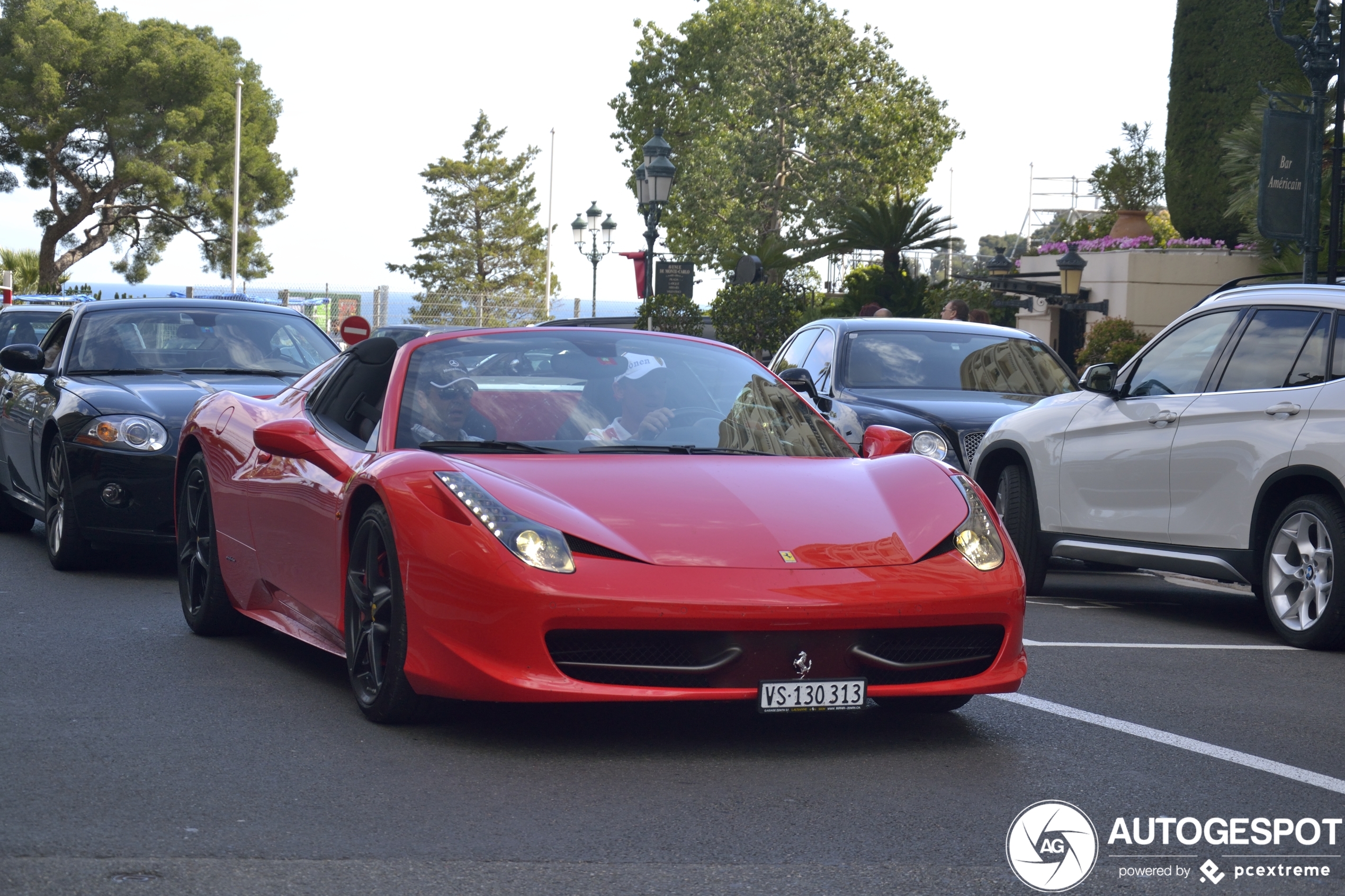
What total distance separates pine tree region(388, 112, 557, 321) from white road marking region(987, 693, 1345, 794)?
249 feet

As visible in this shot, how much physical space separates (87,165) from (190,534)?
2308 inches

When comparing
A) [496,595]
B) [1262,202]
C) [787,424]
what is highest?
[1262,202]

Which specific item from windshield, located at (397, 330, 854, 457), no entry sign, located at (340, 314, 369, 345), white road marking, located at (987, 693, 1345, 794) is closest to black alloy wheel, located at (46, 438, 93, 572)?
windshield, located at (397, 330, 854, 457)

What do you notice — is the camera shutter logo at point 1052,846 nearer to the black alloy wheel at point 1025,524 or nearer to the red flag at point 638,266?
the black alloy wheel at point 1025,524

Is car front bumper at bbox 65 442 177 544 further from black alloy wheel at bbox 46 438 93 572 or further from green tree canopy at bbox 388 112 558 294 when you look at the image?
green tree canopy at bbox 388 112 558 294

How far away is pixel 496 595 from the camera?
4.86 m

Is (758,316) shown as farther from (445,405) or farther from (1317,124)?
(445,405)

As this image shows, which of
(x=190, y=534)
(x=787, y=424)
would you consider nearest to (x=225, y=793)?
(x=787, y=424)

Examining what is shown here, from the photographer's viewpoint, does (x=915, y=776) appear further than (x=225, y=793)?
Yes

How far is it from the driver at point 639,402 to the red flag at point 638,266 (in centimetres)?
3174

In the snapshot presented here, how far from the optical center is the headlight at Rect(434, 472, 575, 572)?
489cm

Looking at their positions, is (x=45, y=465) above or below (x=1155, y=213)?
below

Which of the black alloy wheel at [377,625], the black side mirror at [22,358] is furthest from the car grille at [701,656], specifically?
the black side mirror at [22,358]

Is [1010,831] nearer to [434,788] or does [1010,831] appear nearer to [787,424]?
[434,788]
